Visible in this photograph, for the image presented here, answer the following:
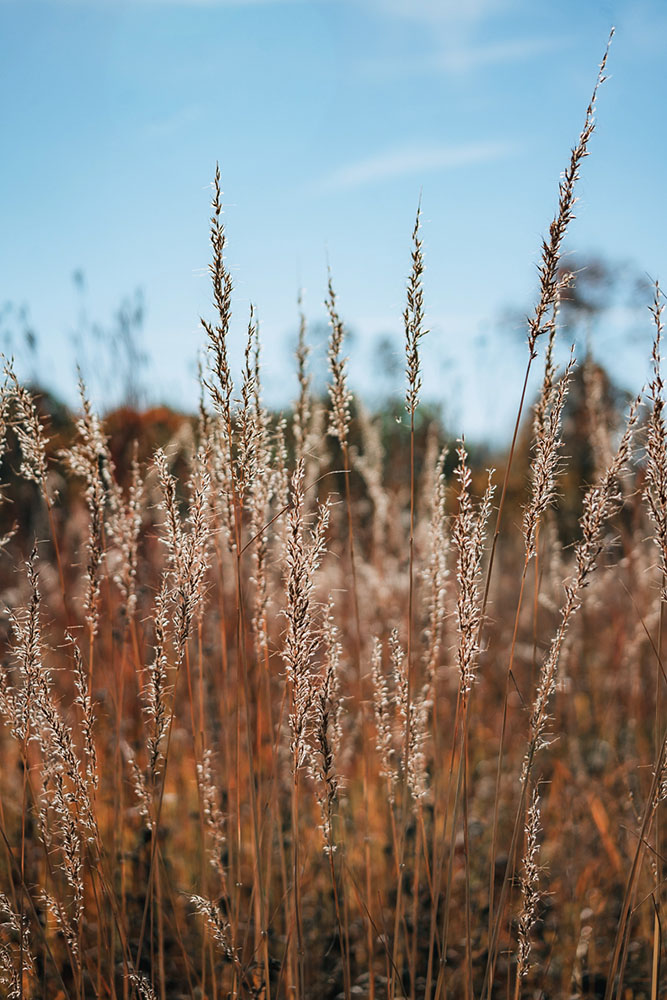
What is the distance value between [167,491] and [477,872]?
267cm

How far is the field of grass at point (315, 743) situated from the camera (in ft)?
5.66

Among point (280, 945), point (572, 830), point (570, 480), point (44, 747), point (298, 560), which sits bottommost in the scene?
point (280, 945)

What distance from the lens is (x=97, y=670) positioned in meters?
4.19

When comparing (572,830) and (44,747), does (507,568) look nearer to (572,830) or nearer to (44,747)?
(572,830)

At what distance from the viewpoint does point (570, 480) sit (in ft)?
36.1

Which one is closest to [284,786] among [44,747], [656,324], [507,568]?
[44,747]

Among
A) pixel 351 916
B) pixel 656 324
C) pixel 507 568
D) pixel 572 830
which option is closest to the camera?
pixel 656 324

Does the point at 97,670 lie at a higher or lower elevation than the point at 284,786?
higher

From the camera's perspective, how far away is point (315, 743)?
1791mm

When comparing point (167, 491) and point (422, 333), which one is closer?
point (167, 491)

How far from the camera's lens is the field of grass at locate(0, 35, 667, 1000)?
1.73m

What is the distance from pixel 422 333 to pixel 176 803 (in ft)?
9.76

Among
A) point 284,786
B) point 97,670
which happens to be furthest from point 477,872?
point 97,670

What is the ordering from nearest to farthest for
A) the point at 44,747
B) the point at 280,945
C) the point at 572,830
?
the point at 44,747
the point at 280,945
the point at 572,830
